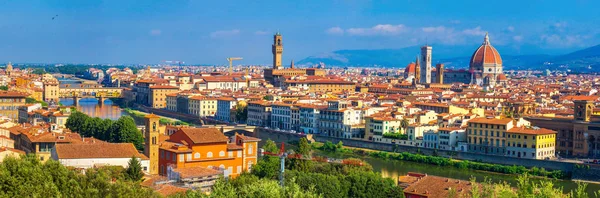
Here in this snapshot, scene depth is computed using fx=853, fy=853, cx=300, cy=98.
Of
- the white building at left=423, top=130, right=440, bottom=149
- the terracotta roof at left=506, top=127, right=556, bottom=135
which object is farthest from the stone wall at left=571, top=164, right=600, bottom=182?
the white building at left=423, top=130, right=440, bottom=149

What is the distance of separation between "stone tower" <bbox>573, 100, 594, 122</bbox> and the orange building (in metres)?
13.5

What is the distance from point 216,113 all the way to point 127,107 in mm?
13967

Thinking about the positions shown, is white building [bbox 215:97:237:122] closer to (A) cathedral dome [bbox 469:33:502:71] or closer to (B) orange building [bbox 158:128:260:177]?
(B) orange building [bbox 158:128:260:177]

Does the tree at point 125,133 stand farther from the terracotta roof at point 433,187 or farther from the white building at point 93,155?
the terracotta roof at point 433,187

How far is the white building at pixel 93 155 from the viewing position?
18.9 meters

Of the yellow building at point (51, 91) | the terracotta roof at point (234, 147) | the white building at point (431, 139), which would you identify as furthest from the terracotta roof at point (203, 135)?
the yellow building at point (51, 91)

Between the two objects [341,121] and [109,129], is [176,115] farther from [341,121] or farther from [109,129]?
[109,129]

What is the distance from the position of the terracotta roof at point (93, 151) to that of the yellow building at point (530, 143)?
14634 mm

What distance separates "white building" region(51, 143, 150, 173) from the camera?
1889 cm

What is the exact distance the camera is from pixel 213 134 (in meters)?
21.8

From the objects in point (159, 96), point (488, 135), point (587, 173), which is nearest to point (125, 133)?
point (488, 135)

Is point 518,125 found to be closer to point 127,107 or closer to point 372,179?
point 372,179

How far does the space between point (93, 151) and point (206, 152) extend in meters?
3.03

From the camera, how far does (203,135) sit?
21.5 meters
